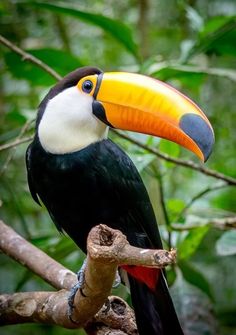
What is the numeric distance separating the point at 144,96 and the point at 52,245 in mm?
1006

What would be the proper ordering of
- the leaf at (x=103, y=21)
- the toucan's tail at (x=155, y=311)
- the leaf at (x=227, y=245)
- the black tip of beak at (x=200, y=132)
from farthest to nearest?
the leaf at (x=103, y=21) → the leaf at (x=227, y=245) → the toucan's tail at (x=155, y=311) → the black tip of beak at (x=200, y=132)

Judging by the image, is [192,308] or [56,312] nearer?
[56,312]

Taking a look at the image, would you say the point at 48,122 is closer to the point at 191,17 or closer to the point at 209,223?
the point at 209,223

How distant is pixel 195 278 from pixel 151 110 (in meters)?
0.91

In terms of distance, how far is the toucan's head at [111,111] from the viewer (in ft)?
5.97

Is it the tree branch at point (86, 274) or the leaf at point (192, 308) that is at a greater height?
the tree branch at point (86, 274)

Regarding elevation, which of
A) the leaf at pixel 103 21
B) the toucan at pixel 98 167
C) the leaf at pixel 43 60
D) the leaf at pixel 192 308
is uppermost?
the leaf at pixel 103 21

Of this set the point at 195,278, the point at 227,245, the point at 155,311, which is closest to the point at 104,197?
the point at 155,311

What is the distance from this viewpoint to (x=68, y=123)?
2084mm

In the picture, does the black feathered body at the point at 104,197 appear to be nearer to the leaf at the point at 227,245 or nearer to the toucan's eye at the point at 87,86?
the toucan's eye at the point at 87,86

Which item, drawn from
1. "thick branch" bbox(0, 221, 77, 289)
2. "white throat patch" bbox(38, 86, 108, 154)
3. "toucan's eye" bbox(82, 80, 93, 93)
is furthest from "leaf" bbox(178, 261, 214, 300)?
"toucan's eye" bbox(82, 80, 93, 93)

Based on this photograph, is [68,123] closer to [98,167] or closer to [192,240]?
[98,167]

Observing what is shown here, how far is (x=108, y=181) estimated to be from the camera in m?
2.09

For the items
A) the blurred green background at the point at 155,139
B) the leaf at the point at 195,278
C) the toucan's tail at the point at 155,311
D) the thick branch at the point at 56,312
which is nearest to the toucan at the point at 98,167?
the toucan's tail at the point at 155,311
